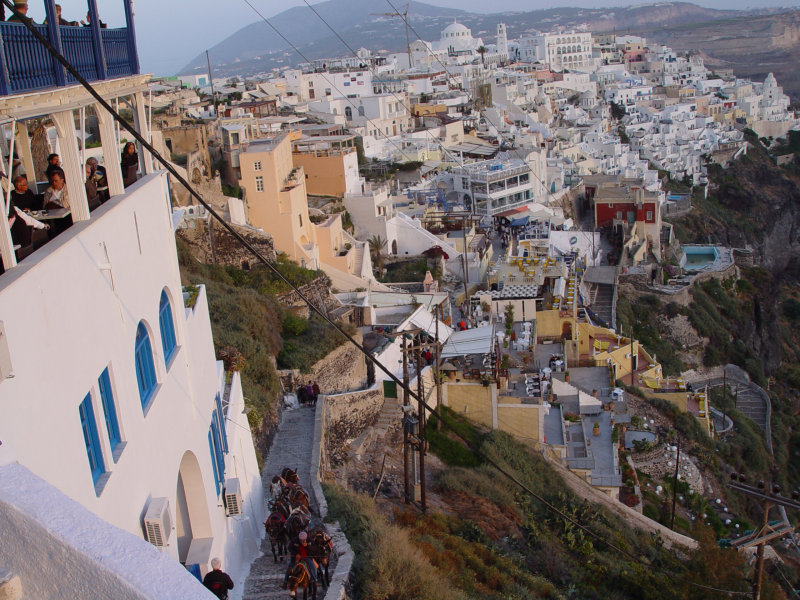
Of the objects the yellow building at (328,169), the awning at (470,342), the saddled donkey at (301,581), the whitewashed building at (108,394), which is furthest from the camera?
the yellow building at (328,169)

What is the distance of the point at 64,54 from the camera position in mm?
4820

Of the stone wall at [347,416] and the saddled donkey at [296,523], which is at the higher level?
the saddled donkey at [296,523]

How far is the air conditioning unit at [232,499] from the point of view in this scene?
7.20m

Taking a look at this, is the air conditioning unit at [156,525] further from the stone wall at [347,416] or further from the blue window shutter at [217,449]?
the stone wall at [347,416]

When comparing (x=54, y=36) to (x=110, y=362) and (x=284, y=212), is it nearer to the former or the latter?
(x=110, y=362)

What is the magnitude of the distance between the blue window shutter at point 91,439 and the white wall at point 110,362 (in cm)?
3

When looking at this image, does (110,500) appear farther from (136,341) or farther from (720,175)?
(720,175)

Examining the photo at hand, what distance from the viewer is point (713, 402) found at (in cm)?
2767

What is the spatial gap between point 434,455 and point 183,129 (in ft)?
44.5

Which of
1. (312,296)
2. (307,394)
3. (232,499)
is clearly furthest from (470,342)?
(232,499)

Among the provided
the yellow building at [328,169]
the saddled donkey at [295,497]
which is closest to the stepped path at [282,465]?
the saddled donkey at [295,497]

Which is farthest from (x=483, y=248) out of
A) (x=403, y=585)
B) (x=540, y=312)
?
(x=403, y=585)

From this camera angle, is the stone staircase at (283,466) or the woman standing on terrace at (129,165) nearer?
the woman standing on terrace at (129,165)

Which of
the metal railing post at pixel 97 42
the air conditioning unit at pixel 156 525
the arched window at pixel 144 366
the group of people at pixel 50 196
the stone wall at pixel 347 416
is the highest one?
the metal railing post at pixel 97 42
